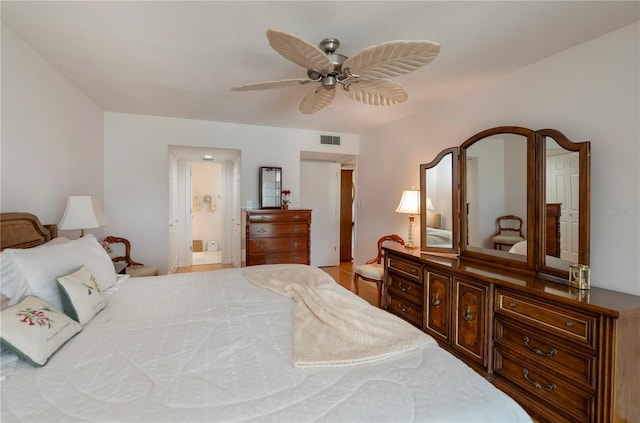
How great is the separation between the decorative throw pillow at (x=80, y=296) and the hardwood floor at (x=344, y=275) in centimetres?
299

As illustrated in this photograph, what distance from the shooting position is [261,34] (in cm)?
195

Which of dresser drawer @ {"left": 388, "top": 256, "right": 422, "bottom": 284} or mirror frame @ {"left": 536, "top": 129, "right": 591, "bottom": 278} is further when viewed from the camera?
dresser drawer @ {"left": 388, "top": 256, "right": 422, "bottom": 284}

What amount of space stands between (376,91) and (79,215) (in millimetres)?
2572

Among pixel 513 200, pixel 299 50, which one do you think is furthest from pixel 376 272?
pixel 299 50

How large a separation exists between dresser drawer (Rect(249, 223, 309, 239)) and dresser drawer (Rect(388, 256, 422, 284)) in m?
1.45

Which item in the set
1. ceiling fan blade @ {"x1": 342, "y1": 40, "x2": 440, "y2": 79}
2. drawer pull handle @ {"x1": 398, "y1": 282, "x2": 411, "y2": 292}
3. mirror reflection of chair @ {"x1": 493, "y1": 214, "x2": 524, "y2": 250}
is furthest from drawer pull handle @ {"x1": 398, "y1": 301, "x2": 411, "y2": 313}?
ceiling fan blade @ {"x1": 342, "y1": 40, "x2": 440, "y2": 79}

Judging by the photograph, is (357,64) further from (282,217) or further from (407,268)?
(282,217)

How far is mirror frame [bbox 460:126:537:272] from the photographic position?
225cm

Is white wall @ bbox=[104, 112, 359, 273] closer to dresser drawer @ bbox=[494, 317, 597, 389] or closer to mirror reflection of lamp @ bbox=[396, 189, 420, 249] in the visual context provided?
mirror reflection of lamp @ bbox=[396, 189, 420, 249]

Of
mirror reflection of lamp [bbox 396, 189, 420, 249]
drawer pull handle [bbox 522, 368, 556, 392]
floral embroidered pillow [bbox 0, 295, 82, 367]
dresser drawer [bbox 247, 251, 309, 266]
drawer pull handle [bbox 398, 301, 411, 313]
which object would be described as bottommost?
drawer pull handle [bbox 522, 368, 556, 392]

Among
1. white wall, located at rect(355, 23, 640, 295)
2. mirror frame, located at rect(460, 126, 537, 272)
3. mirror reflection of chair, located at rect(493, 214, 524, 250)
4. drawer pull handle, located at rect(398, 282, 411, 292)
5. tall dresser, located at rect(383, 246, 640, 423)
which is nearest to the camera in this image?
tall dresser, located at rect(383, 246, 640, 423)

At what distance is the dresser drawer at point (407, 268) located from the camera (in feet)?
9.22

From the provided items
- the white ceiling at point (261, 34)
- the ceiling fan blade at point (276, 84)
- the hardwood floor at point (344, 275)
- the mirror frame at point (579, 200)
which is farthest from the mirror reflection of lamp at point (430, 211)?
the ceiling fan blade at point (276, 84)

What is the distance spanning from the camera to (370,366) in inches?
43.6
